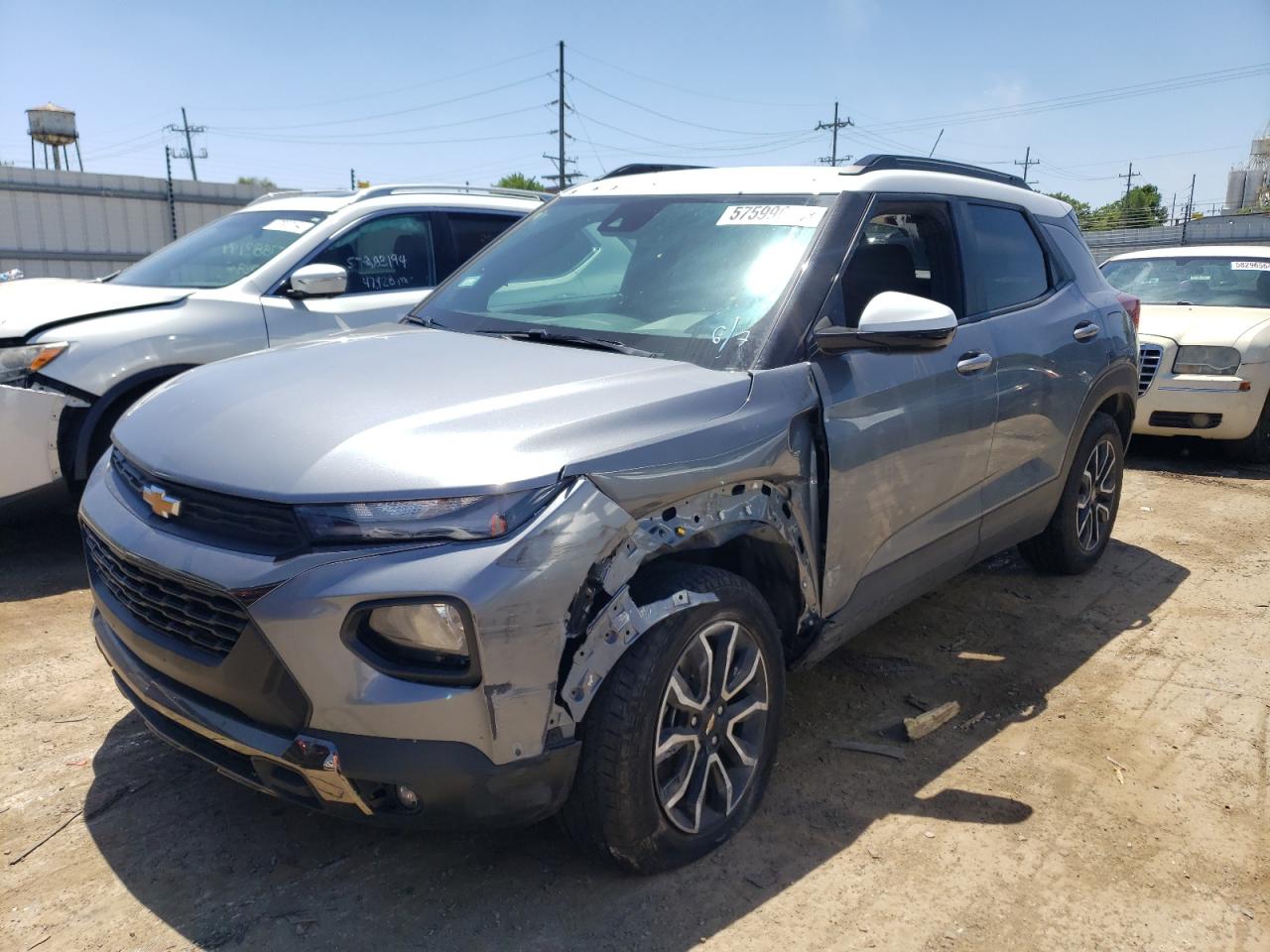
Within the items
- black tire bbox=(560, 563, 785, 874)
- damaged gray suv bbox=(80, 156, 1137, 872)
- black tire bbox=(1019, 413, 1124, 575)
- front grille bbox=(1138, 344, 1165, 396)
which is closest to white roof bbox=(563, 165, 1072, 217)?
damaged gray suv bbox=(80, 156, 1137, 872)

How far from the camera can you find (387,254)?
6.24m

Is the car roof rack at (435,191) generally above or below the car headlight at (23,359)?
above

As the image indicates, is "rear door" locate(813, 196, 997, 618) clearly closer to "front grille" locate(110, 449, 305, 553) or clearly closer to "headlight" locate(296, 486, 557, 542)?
"headlight" locate(296, 486, 557, 542)

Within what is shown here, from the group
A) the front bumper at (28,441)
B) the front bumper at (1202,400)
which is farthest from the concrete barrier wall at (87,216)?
the front bumper at (1202,400)

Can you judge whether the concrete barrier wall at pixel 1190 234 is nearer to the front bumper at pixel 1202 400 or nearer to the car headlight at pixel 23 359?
the front bumper at pixel 1202 400

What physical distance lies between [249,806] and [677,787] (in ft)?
4.23

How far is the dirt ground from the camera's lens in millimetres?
→ 2596

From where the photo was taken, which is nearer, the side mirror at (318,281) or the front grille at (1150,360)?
the side mirror at (318,281)

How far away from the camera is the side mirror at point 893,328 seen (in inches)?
121

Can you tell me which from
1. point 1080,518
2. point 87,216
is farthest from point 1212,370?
point 87,216

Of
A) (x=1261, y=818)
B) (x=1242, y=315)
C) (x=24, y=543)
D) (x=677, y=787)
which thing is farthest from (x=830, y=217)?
(x=1242, y=315)

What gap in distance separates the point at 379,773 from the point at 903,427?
2007 mm

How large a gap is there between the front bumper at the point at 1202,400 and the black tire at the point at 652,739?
21.0 ft

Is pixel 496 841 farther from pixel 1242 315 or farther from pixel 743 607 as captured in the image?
pixel 1242 315
